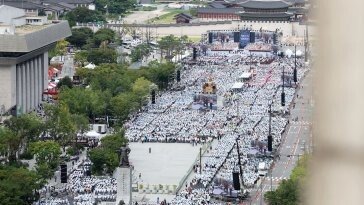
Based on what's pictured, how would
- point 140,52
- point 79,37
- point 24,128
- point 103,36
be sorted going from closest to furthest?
point 24,128 < point 140,52 < point 103,36 < point 79,37

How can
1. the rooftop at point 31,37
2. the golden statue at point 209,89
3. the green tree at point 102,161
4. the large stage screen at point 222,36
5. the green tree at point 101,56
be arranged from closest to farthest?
the green tree at point 102,161
the rooftop at point 31,37
the golden statue at point 209,89
the green tree at point 101,56
the large stage screen at point 222,36

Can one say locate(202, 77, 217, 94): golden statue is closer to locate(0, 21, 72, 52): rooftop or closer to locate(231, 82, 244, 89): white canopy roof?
locate(231, 82, 244, 89): white canopy roof

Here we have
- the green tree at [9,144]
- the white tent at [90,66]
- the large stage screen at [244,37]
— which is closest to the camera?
the green tree at [9,144]

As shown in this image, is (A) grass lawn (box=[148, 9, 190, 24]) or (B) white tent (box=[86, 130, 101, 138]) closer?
(B) white tent (box=[86, 130, 101, 138])

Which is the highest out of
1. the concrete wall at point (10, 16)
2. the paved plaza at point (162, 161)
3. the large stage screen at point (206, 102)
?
the concrete wall at point (10, 16)

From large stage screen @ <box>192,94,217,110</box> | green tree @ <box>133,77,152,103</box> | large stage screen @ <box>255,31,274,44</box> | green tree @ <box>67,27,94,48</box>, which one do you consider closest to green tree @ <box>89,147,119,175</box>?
green tree @ <box>133,77,152,103</box>

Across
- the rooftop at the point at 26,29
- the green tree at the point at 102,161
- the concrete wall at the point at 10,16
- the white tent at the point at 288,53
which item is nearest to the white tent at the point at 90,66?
the rooftop at the point at 26,29

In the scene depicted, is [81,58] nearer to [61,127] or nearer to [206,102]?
[206,102]

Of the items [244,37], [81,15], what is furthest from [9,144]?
[81,15]

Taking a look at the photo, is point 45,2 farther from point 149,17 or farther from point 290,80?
point 290,80

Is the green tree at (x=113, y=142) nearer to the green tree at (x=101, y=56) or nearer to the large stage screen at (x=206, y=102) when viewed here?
the large stage screen at (x=206, y=102)
